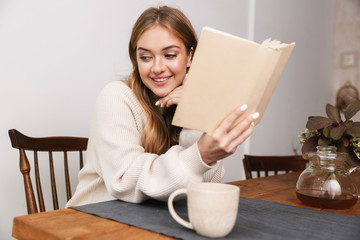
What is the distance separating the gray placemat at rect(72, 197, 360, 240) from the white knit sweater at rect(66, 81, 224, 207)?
49mm

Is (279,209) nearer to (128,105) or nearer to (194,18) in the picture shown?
(128,105)

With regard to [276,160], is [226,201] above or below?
above

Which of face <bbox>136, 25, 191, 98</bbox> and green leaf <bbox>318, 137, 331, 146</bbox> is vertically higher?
face <bbox>136, 25, 191, 98</bbox>

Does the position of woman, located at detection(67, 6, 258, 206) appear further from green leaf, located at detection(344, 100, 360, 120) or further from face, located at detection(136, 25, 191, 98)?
green leaf, located at detection(344, 100, 360, 120)

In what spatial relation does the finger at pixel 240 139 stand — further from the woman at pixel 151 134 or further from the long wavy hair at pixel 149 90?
the long wavy hair at pixel 149 90

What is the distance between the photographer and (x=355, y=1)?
4.14 m

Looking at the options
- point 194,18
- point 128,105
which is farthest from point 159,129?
point 194,18

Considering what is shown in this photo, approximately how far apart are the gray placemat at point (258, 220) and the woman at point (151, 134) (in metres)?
0.06

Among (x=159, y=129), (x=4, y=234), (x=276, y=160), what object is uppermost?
(x=159, y=129)

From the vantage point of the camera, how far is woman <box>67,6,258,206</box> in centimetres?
78

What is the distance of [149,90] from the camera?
1312 millimetres

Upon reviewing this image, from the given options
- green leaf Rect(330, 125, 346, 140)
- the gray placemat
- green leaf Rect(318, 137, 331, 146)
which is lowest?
the gray placemat

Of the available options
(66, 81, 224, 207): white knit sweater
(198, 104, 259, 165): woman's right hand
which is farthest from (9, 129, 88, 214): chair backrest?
(198, 104, 259, 165): woman's right hand

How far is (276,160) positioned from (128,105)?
91 cm
